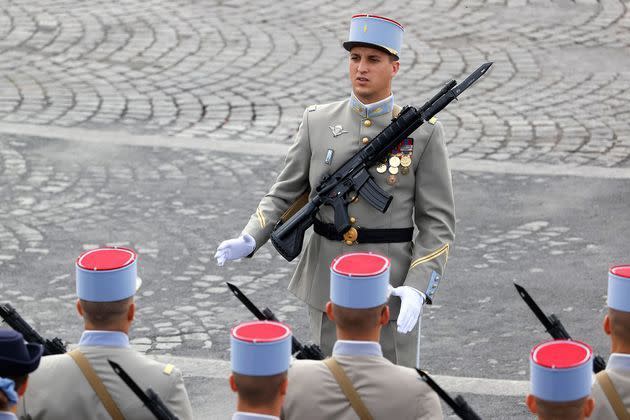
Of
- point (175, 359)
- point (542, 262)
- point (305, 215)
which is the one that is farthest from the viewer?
point (542, 262)

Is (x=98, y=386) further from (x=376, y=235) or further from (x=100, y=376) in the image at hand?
(x=376, y=235)

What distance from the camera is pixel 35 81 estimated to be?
13594 millimetres

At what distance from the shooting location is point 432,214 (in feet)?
22.4

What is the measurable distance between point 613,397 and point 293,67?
8895 millimetres

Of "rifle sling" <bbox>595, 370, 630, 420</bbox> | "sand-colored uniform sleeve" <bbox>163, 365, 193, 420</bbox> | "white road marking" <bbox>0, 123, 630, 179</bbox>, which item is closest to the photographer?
"rifle sling" <bbox>595, 370, 630, 420</bbox>

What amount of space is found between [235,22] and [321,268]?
871cm

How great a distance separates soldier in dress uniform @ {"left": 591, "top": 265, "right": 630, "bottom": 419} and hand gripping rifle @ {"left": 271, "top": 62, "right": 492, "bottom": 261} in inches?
60.8

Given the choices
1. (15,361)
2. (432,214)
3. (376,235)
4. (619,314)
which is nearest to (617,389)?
(619,314)

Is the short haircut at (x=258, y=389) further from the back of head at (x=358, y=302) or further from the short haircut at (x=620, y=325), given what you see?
the short haircut at (x=620, y=325)

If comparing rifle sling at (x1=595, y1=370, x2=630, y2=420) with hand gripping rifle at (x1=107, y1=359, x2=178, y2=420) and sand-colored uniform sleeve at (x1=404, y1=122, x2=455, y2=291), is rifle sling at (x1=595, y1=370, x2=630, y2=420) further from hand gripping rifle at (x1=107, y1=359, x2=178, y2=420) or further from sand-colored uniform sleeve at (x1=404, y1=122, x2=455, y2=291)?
hand gripping rifle at (x1=107, y1=359, x2=178, y2=420)

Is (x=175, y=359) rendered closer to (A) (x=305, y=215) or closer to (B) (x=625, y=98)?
(A) (x=305, y=215)

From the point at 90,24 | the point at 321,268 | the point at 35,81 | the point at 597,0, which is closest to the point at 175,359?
the point at 321,268

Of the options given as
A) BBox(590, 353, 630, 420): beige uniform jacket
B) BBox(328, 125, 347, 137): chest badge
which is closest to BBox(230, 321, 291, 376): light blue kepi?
BBox(590, 353, 630, 420): beige uniform jacket

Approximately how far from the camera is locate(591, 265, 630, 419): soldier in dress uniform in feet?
18.1
